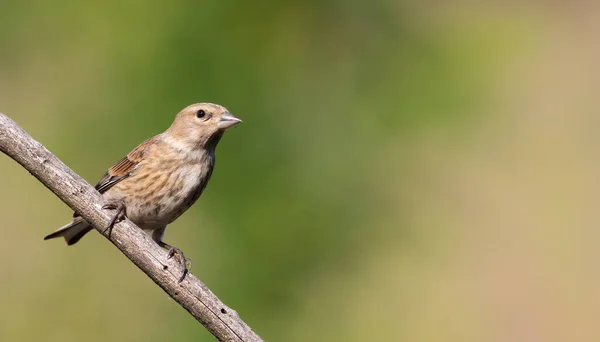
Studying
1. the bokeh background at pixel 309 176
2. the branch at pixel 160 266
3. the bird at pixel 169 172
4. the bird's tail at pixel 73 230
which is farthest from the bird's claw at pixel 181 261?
the bokeh background at pixel 309 176

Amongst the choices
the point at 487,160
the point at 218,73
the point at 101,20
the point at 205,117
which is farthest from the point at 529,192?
the point at 205,117

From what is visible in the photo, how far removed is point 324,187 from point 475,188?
9.14 feet

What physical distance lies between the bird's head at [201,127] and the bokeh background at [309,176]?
159 centimetres

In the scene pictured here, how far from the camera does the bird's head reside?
14.2ft

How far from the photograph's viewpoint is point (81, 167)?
6453 millimetres

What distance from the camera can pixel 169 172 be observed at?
4293mm

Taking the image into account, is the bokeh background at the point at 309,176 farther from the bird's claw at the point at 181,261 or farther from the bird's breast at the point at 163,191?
the bird's claw at the point at 181,261

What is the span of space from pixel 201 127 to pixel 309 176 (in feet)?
7.09

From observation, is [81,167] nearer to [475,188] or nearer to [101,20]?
[101,20]

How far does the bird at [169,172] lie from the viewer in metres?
4.25

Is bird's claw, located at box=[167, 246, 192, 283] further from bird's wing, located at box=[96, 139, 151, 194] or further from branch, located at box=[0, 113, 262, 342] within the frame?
bird's wing, located at box=[96, 139, 151, 194]

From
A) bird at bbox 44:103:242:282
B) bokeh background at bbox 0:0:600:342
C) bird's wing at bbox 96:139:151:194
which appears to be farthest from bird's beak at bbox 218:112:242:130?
bokeh background at bbox 0:0:600:342

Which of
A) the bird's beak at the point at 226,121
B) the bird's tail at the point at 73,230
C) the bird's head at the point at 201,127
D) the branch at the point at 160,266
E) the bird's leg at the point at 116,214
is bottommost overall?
the bird's tail at the point at 73,230

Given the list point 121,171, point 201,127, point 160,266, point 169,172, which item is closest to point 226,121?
point 201,127
